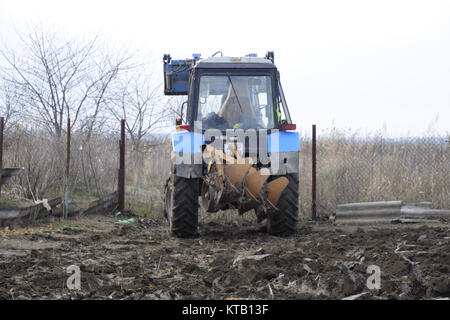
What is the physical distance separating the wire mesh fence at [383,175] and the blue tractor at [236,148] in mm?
2867

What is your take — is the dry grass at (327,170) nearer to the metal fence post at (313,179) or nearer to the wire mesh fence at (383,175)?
the wire mesh fence at (383,175)

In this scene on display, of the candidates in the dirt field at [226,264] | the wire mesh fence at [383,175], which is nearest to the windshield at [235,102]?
the dirt field at [226,264]

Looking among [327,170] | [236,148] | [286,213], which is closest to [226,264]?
[236,148]

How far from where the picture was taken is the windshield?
8.09m

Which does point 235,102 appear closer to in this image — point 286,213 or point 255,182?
point 255,182

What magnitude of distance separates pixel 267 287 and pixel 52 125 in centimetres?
1054

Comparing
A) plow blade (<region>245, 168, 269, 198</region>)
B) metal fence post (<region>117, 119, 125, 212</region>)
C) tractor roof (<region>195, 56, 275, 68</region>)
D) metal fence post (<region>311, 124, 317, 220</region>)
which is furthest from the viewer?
metal fence post (<region>117, 119, 125, 212</region>)

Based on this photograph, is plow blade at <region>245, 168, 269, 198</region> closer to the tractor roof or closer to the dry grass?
the tractor roof

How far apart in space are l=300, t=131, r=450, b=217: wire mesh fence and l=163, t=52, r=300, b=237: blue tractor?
9.41ft

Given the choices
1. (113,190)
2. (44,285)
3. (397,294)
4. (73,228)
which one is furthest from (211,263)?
(113,190)

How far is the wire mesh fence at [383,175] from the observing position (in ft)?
34.2

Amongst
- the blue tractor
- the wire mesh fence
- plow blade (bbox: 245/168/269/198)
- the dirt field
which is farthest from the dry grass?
plow blade (bbox: 245/168/269/198)
